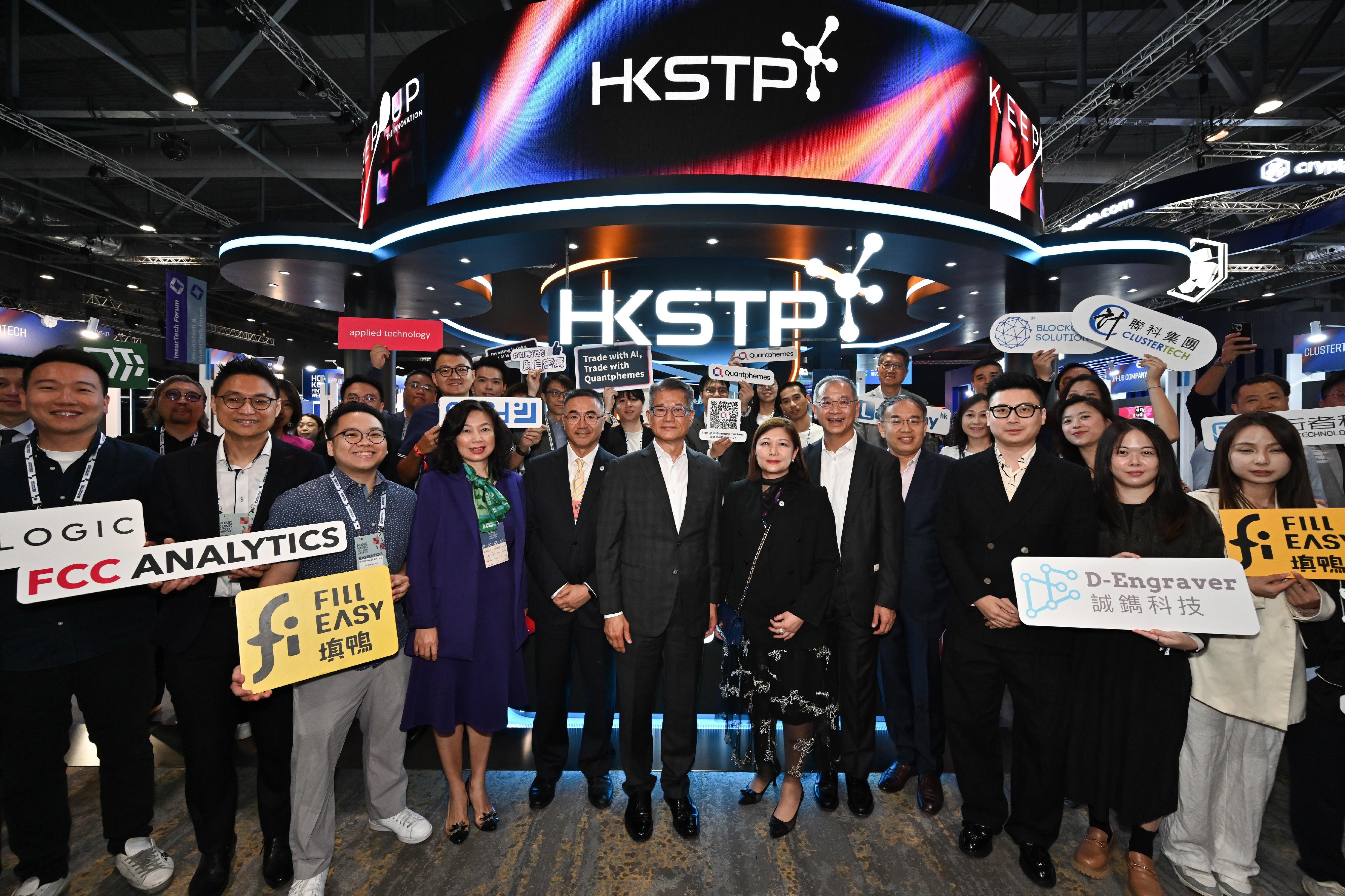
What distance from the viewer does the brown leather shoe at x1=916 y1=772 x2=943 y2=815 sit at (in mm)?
2846

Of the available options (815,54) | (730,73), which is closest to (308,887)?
(730,73)

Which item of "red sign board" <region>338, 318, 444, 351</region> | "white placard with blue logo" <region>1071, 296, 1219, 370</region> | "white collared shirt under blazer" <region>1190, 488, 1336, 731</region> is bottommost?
"white collared shirt under blazer" <region>1190, 488, 1336, 731</region>

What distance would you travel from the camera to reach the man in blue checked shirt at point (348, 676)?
7.44 ft

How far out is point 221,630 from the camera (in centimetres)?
230

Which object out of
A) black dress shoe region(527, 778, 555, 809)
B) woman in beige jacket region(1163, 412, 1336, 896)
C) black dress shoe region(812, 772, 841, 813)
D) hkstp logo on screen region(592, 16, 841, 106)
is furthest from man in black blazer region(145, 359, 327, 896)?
hkstp logo on screen region(592, 16, 841, 106)

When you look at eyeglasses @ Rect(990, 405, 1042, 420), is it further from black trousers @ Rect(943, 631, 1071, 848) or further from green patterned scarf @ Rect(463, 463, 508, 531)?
green patterned scarf @ Rect(463, 463, 508, 531)

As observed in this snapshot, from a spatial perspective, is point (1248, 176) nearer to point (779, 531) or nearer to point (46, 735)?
point (779, 531)

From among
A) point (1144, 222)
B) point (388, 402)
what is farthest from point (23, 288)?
point (1144, 222)

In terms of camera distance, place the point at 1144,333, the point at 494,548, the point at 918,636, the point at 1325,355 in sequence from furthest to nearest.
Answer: the point at 1325,355 < the point at 1144,333 < the point at 918,636 < the point at 494,548

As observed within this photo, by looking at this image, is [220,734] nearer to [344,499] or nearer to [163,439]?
[344,499]

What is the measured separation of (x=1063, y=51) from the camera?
9141mm

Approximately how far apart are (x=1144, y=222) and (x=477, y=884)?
16804 mm

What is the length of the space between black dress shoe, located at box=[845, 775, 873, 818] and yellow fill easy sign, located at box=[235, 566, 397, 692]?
7.53 feet

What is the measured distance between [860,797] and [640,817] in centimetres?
110
